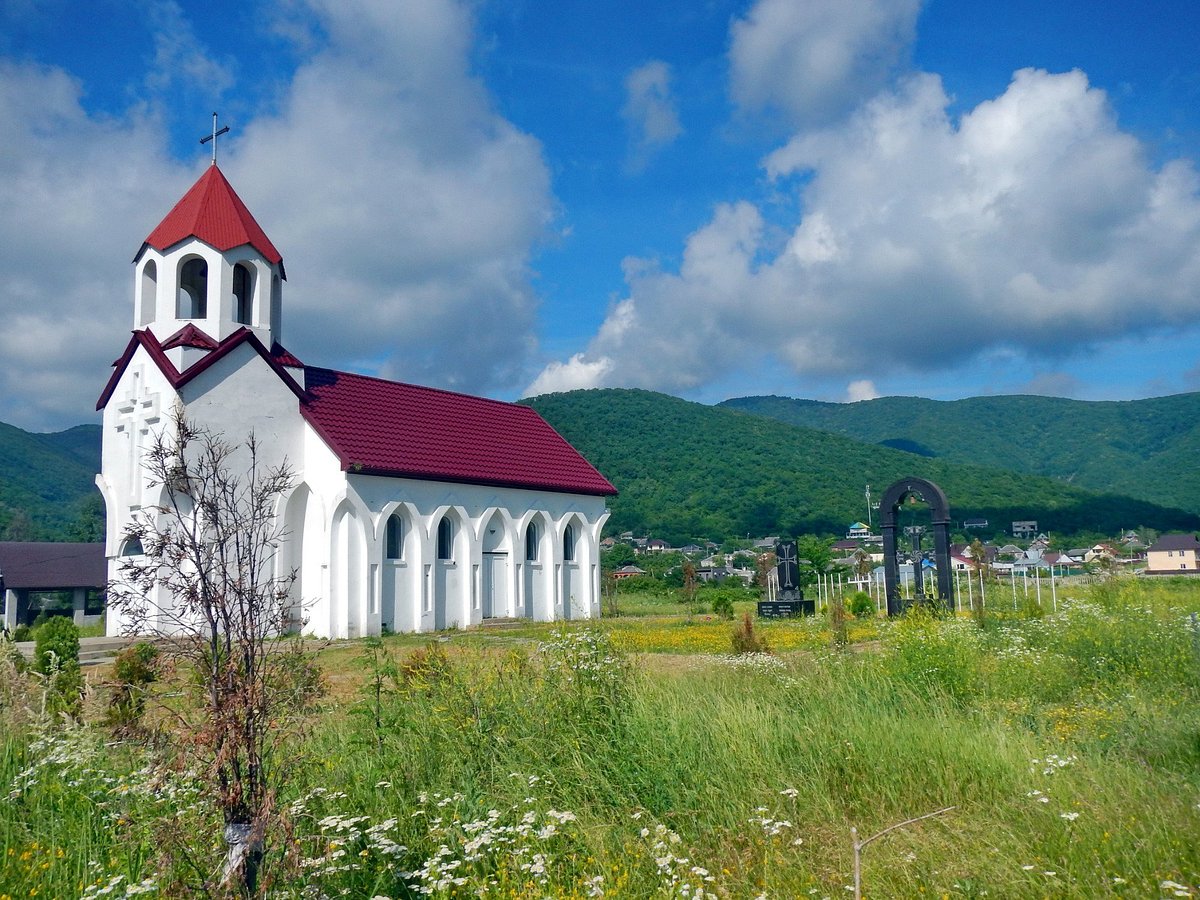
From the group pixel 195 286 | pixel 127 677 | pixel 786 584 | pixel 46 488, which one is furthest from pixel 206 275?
pixel 46 488

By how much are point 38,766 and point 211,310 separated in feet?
65.2

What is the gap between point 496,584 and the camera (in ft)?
99.0

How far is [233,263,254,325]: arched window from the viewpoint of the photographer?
85.6 ft

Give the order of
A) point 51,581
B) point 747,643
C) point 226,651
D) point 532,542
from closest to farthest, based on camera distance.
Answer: point 226,651
point 747,643
point 532,542
point 51,581

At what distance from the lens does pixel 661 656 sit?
1631 cm

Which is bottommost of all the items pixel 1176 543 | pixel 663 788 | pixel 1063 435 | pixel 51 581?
pixel 663 788

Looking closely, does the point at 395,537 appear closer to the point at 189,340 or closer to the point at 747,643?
the point at 189,340

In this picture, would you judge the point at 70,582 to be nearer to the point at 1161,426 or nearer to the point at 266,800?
the point at 266,800

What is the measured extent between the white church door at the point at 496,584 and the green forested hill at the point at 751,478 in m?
44.4

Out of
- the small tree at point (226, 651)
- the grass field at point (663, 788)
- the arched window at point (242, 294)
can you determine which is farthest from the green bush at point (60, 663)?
the arched window at point (242, 294)

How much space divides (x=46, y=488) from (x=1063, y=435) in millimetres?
164379

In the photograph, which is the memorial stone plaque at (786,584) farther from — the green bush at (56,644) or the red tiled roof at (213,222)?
the green bush at (56,644)

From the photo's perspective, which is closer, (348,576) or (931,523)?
(931,523)

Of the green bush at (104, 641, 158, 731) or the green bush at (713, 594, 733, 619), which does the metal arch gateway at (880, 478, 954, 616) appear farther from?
the green bush at (104, 641, 158, 731)
